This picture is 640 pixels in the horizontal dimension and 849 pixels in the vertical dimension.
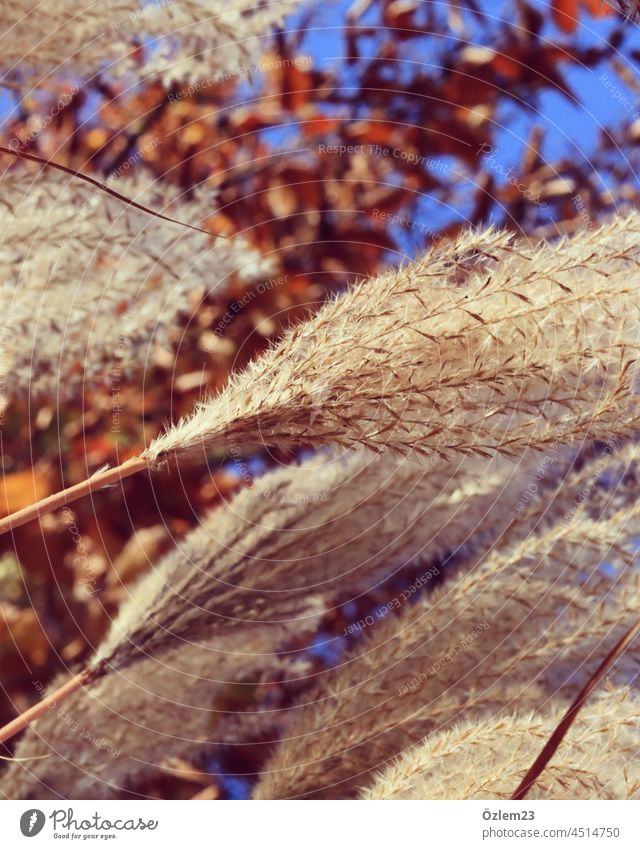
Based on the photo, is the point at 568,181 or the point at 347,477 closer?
the point at 347,477

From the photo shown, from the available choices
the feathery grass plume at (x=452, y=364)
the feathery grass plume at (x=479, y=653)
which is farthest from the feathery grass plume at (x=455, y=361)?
the feathery grass plume at (x=479, y=653)

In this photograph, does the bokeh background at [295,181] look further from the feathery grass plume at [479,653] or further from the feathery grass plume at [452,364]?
the feathery grass plume at [452,364]

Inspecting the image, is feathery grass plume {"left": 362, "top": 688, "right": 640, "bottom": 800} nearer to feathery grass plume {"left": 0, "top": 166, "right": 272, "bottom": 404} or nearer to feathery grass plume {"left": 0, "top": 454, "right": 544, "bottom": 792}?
feathery grass plume {"left": 0, "top": 454, "right": 544, "bottom": 792}

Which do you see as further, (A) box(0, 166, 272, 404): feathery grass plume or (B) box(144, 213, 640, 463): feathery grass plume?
(A) box(0, 166, 272, 404): feathery grass plume

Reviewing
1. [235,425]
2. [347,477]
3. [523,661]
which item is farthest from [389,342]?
[523,661]

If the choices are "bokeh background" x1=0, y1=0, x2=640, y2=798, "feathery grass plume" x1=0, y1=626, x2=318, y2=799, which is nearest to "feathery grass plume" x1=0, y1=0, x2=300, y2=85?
→ "bokeh background" x1=0, y1=0, x2=640, y2=798
